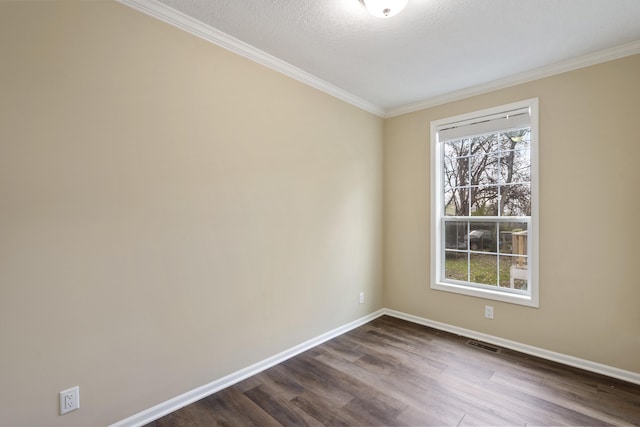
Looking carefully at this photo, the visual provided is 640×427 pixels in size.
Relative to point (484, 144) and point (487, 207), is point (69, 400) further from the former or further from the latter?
point (484, 144)

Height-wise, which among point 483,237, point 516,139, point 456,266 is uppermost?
point 516,139

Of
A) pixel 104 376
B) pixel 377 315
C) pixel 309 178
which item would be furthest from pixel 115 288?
pixel 377 315

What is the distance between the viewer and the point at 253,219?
96.3 inches

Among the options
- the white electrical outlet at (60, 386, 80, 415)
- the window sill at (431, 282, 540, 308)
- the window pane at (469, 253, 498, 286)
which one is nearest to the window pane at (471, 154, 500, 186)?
the window pane at (469, 253, 498, 286)

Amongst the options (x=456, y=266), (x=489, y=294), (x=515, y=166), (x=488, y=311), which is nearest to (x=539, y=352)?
(x=488, y=311)

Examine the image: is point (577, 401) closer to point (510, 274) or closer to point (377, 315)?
point (510, 274)

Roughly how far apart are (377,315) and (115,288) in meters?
2.86

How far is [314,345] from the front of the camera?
9.63 feet

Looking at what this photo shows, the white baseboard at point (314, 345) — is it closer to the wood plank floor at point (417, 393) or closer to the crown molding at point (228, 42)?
the wood plank floor at point (417, 393)

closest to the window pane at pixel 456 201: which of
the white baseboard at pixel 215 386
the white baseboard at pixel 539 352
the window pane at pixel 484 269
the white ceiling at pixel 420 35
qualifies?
the window pane at pixel 484 269

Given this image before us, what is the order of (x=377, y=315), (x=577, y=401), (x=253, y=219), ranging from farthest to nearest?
(x=377, y=315), (x=253, y=219), (x=577, y=401)

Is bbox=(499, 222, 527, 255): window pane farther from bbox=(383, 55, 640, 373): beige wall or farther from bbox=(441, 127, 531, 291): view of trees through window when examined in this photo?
bbox=(383, 55, 640, 373): beige wall

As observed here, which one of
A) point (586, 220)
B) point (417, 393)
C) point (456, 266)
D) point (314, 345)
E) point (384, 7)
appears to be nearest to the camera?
point (384, 7)

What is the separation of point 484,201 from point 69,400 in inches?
142
